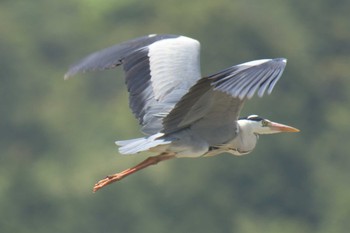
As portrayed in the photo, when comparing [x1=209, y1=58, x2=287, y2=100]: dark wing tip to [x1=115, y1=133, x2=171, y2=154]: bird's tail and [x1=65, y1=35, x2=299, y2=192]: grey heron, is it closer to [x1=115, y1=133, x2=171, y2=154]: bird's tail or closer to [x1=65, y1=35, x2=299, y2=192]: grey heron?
[x1=65, y1=35, x2=299, y2=192]: grey heron

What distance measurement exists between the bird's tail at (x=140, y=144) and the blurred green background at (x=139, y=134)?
46.7ft

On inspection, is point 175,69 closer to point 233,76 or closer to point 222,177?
point 233,76

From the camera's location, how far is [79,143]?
89.1ft

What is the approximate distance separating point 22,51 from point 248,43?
4.57m

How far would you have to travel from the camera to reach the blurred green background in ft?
80.6

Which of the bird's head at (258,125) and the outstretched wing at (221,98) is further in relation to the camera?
the bird's head at (258,125)

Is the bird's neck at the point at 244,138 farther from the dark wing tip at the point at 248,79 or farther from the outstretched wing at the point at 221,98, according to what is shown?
the dark wing tip at the point at 248,79

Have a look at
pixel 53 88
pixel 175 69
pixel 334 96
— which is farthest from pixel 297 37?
pixel 175 69

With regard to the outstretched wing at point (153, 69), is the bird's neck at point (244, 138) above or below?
below

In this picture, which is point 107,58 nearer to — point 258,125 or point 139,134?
point 258,125

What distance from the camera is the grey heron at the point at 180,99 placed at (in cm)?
834

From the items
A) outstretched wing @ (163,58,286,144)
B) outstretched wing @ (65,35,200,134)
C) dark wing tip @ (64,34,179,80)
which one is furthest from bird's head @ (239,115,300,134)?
dark wing tip @ (64,34,179,80)

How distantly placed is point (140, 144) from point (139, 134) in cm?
1391

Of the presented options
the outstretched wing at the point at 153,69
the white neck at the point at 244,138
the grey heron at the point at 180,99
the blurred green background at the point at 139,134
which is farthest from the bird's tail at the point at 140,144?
the blurred green background at the point at 139,134
